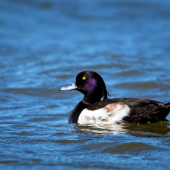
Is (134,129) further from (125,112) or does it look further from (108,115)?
(108,115)

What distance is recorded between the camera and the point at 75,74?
11.4 m

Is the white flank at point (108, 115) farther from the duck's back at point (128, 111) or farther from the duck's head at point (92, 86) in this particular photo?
the duck's head at point (92, 86)

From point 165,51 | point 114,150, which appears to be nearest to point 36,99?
point 114,150

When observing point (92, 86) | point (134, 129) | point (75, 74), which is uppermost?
Answer: point (75, 74)

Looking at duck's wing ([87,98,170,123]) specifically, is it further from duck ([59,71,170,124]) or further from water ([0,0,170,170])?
water ([0,0,170,170])

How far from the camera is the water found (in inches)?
206

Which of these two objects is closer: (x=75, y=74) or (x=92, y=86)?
(x=92, y=86)

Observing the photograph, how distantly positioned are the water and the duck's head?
72 cm

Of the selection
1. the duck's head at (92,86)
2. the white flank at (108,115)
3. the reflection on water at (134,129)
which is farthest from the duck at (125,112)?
the duck's head at (92,86)

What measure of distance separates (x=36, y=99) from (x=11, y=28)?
8445mm

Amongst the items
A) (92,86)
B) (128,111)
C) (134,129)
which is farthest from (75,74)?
(134,129)

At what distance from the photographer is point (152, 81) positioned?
10.4 meters

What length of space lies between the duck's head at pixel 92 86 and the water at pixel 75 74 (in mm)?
717

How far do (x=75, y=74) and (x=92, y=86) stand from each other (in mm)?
3838
